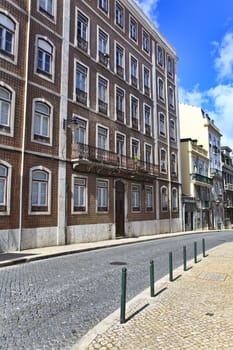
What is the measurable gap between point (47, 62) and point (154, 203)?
16.0 m

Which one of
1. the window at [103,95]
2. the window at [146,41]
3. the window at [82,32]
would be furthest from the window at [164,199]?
the window at [82,32]

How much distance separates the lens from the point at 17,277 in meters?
9.44

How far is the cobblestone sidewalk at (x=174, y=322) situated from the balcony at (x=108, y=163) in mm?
12467

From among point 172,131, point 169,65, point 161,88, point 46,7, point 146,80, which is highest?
point 169,65

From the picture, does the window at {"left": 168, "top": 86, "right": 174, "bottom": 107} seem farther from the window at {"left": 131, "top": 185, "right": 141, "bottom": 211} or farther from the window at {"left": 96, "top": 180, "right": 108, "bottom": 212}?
the window at {"left": 96, "top": 180, "right": 108, "bottom": 212}

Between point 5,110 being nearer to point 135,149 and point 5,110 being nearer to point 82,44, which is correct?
point 82,44

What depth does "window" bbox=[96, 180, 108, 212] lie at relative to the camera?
71.5 feet

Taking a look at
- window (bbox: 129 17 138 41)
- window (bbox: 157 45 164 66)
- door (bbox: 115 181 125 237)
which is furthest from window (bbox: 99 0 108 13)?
door (bbox: 115 181 125 237)

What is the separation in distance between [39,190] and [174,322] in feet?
42.8

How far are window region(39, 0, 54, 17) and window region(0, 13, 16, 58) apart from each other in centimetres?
300

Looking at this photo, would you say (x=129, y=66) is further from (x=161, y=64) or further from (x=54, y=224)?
(x=54, y=224)

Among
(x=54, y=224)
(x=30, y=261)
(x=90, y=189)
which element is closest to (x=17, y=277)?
(x=30, y=261)

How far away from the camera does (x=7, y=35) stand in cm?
1623

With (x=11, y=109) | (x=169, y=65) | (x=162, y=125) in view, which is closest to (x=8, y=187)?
(x=11, y=109)
